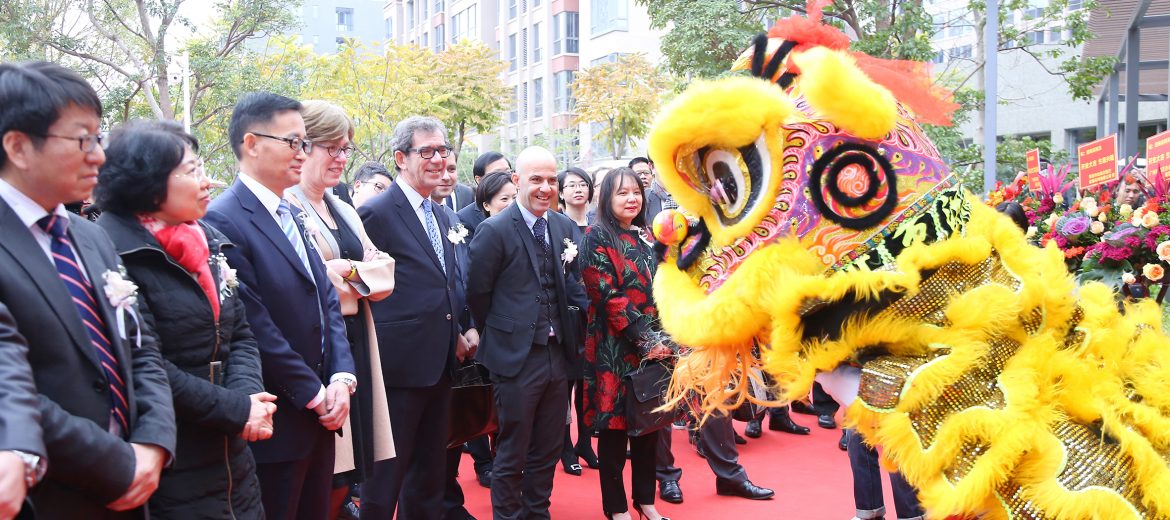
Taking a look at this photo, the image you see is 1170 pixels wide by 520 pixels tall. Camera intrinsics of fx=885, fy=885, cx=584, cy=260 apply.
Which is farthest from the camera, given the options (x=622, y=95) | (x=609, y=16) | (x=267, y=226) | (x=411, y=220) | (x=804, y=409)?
(x=609, y=16)

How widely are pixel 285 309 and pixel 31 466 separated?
1.26 m

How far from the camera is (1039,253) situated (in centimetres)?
184

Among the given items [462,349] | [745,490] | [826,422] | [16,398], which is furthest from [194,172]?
[826,422]

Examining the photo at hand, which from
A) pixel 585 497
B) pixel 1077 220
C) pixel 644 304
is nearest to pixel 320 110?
pixel 644 304

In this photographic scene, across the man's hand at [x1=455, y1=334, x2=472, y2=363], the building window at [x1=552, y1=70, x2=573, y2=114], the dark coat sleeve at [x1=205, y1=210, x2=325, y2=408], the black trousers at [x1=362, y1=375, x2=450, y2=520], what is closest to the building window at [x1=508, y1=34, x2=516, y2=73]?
the building window at [x1=552, y1=70, x2=573, y2=114]

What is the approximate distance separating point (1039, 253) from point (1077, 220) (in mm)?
3780

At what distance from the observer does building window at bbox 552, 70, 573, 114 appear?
107ft

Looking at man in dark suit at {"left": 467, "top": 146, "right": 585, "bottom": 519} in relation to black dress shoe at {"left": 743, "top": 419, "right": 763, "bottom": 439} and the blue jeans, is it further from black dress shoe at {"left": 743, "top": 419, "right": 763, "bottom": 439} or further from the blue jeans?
black dress shoe at {"left": 743, "top": 419, "right": 763, "bottom": 439}

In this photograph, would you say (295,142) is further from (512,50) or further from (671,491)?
(512,50)

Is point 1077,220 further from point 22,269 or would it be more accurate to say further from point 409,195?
point 22,269

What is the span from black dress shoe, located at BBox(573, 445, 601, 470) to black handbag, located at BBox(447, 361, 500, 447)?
148cm

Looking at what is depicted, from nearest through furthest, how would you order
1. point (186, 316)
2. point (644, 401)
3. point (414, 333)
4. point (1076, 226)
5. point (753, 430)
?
1. point (186, 316)
2. point (414, 333)
3. point (644, 401)
4. point (1076, 226)
5. point (753, 430)

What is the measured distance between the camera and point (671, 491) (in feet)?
15.9

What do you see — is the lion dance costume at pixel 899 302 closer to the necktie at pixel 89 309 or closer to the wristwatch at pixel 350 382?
the necktie at pixel 89 309
